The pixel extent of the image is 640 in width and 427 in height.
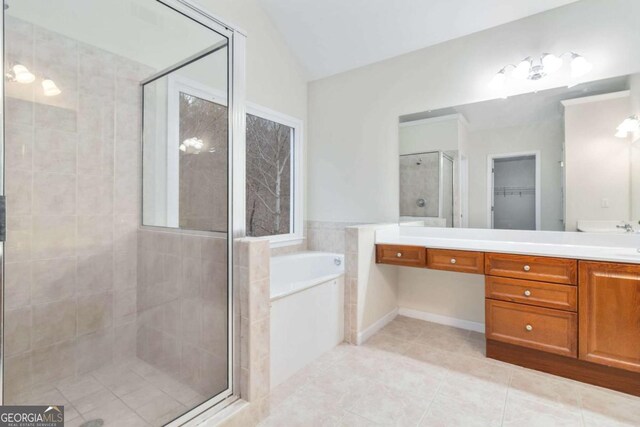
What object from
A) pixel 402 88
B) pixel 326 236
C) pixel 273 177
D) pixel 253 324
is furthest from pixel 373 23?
pixel 253 324

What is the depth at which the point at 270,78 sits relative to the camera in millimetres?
3064

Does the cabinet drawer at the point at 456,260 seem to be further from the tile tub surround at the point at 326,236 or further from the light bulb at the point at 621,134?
the light bulb at the point at 621,134

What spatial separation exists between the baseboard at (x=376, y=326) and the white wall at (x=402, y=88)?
921 millimetres

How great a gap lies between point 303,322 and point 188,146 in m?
1.40

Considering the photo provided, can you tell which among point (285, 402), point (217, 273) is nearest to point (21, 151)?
point (217, 273)

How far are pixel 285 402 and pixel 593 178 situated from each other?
8.34 feet

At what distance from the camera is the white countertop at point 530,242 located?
1888 mm

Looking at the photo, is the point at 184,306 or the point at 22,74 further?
the point at 184,306

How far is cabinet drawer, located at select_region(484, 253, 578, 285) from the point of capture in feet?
6.12

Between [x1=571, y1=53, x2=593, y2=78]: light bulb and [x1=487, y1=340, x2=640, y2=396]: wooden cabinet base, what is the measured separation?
6.45 ft

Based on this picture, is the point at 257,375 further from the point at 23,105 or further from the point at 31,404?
the point at 23,105

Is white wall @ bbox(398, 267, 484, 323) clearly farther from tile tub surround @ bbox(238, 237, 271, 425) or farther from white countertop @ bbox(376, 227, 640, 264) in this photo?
tile tub surround @ bbox(238, 237, 271, 425)

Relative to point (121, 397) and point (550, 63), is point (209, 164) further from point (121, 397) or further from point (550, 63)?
point (550, 63)

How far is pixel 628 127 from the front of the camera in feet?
6.80
